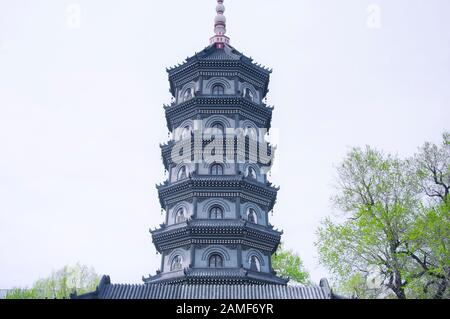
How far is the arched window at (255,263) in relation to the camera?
20127 mm

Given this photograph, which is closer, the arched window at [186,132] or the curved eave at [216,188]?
the curved eave at [216,188]

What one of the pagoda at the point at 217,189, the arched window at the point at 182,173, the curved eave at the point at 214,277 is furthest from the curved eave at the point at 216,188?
the curved eave at the point at 214,277

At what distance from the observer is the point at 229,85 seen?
23750 mm

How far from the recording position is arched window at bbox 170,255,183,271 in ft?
65.6

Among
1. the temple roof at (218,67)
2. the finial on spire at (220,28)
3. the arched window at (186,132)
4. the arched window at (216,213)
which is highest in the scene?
the finial on spire at (220,28)

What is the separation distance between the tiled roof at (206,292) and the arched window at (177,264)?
3270 millimetres

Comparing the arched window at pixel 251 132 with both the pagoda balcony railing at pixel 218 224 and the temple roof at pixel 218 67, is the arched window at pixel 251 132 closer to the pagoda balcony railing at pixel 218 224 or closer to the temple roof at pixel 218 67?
the temple roof at pixel 218 67

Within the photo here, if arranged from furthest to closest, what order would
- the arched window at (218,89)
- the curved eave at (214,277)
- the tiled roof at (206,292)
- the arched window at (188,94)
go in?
the arched window at (188,94), the arched window at (218,89), the curved eave at (214,277), the tiled roof at (206,292)

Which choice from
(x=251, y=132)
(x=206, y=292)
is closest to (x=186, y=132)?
(x=251, y=132)

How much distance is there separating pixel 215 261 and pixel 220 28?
46.5 ft

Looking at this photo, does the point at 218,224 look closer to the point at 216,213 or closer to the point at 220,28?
the point at 216,213
